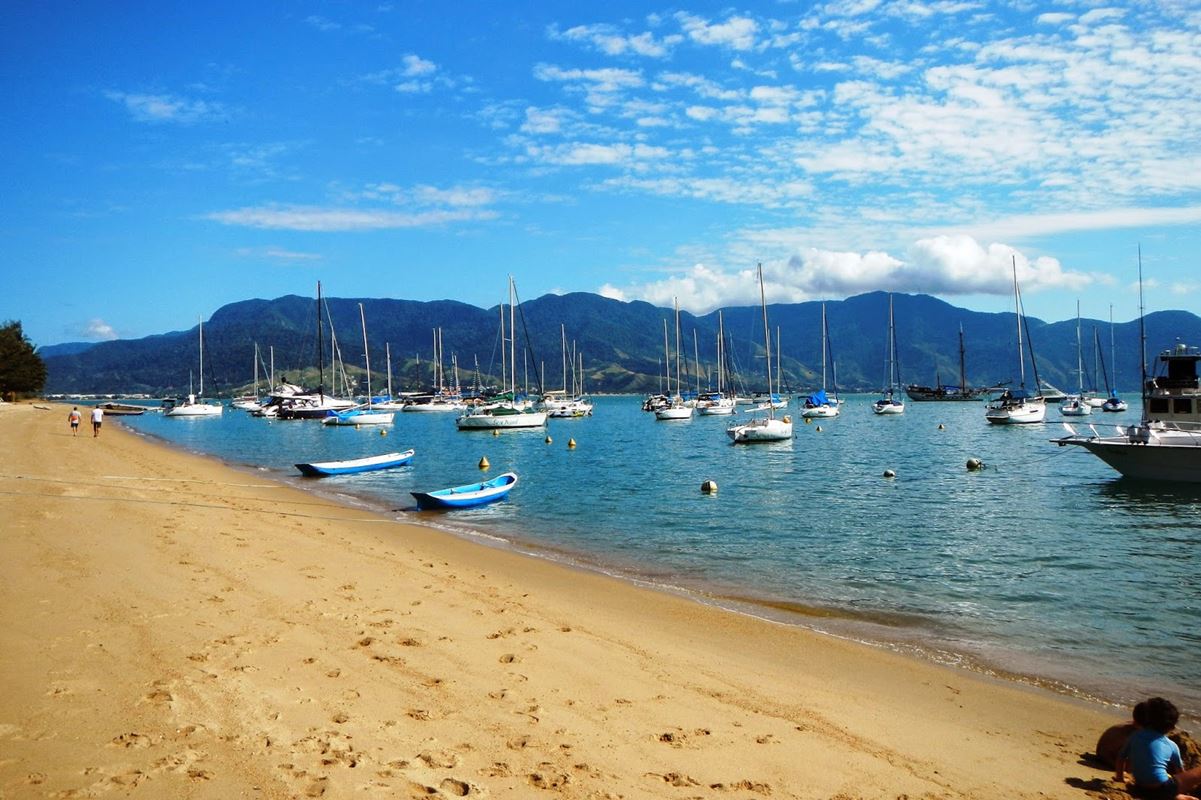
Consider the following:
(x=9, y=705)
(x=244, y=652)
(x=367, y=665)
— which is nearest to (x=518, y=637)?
(x=367, y=665)

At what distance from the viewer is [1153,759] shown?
22.3ft

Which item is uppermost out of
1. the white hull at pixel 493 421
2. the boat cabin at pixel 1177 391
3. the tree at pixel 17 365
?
the tree at pixel 17 365

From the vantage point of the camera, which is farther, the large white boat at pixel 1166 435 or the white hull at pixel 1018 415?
the white hull at pixel 1018 415

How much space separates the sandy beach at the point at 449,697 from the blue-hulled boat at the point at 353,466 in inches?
901

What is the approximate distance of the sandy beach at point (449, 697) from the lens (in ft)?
20.7

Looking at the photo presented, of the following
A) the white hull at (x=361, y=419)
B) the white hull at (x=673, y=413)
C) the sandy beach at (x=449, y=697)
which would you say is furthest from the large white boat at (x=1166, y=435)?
the white hull at (x=361, y=419)

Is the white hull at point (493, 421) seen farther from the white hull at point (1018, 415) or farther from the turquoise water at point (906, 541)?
the white hull at point (1018, 415)

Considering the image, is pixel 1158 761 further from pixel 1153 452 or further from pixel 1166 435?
pixel 1166 435

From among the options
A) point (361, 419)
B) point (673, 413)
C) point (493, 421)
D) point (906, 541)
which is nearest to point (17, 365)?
point (361, 419)

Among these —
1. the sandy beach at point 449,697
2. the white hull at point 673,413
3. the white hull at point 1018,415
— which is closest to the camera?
the sandy beach at point 449,697

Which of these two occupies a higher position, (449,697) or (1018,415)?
(449,697)

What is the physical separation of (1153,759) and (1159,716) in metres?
0.37

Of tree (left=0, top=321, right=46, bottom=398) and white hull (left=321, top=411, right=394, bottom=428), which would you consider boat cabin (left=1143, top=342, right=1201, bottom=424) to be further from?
tree (left=0, top=321, right=46, bottom=398)

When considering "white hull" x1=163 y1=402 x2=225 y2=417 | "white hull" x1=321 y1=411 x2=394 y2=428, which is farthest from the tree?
"white hull" x1=321 y1=411 x2=394 y2=428
